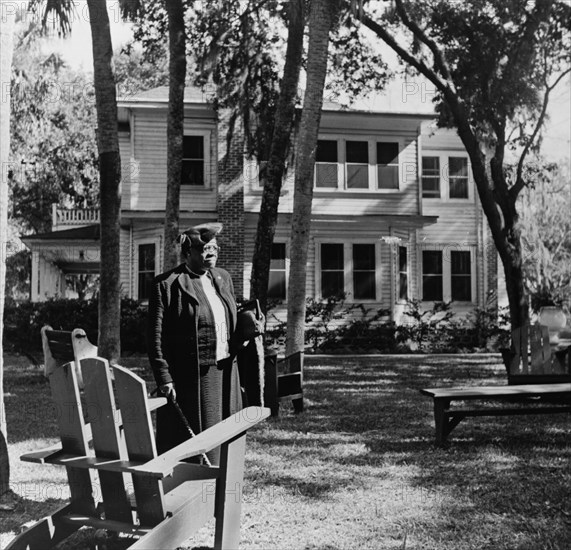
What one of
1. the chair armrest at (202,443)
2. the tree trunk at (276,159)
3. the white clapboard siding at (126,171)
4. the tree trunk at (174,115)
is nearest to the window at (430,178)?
the white clapboard siding at (126,171)

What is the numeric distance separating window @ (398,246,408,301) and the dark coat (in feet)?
66.5

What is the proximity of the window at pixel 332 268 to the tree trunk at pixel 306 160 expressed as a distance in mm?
13404

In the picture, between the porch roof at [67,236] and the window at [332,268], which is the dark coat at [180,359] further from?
the porch roof at [67,236]

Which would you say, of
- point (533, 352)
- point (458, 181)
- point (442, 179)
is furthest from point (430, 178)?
point (533, 352)

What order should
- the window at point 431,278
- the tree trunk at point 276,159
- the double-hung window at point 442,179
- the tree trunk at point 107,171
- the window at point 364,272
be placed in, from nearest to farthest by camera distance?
the tree trunk at point 107,171 < the tree trunk at point 276,159 < the window at point 364,272 < the window at point 431,278 < the double-hung window at point 442,179

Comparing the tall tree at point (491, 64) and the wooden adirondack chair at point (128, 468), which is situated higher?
the tall tree at point (491, 64)

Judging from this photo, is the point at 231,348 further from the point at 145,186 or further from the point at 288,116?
the point at 145,186

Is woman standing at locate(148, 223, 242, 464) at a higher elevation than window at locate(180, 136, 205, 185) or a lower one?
lower

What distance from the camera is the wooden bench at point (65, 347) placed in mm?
9523

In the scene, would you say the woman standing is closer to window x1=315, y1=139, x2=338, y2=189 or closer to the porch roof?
window x1=315, y1=139, x2=338, y2=189

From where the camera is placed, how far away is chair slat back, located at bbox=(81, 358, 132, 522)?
12.7ft

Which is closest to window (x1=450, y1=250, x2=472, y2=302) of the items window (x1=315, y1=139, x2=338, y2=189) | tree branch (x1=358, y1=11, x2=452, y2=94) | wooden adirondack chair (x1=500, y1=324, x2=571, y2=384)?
window (x1=315, y1=139, x2=338, y2=189)

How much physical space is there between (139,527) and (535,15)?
15.2 metres

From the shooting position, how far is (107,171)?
1203 cm
